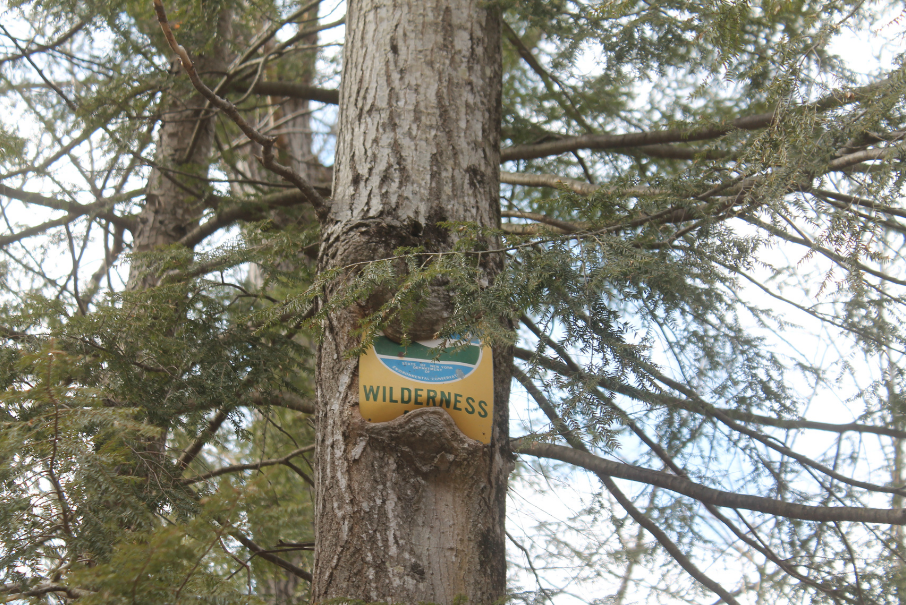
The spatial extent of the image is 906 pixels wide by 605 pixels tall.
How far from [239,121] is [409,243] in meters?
0.71

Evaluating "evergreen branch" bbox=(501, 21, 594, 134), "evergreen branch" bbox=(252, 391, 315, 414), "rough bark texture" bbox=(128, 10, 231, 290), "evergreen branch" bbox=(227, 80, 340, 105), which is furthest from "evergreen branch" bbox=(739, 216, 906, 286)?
"rough bark texture" bbox=(128, 10, 231, 290)

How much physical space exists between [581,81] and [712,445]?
7.96 ft

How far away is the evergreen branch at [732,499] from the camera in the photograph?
194cm

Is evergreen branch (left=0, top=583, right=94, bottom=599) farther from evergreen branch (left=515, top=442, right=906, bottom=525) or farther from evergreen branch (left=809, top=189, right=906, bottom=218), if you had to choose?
evergreen branch (left=809, top=189, right=906, bottom=218)

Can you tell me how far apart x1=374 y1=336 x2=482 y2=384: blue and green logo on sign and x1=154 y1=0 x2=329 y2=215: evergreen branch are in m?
0.66

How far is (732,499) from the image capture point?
2.18m

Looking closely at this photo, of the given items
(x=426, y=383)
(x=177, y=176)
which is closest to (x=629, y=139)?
(x=426, y=383)

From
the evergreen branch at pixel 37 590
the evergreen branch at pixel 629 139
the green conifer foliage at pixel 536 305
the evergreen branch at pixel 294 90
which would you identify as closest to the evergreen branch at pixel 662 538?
the green conifer foliage at pixel 536 305

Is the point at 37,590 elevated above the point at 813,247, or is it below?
below

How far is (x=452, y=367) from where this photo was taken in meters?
2.01

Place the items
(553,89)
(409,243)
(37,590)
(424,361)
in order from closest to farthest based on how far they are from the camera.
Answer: (37,590), (424,361), (409,243), (553,89)

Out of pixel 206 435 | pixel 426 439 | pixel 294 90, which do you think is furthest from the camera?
pixel 294 90

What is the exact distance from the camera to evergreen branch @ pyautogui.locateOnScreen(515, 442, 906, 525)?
1.94m

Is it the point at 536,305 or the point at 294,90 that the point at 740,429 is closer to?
the point at 536,305
